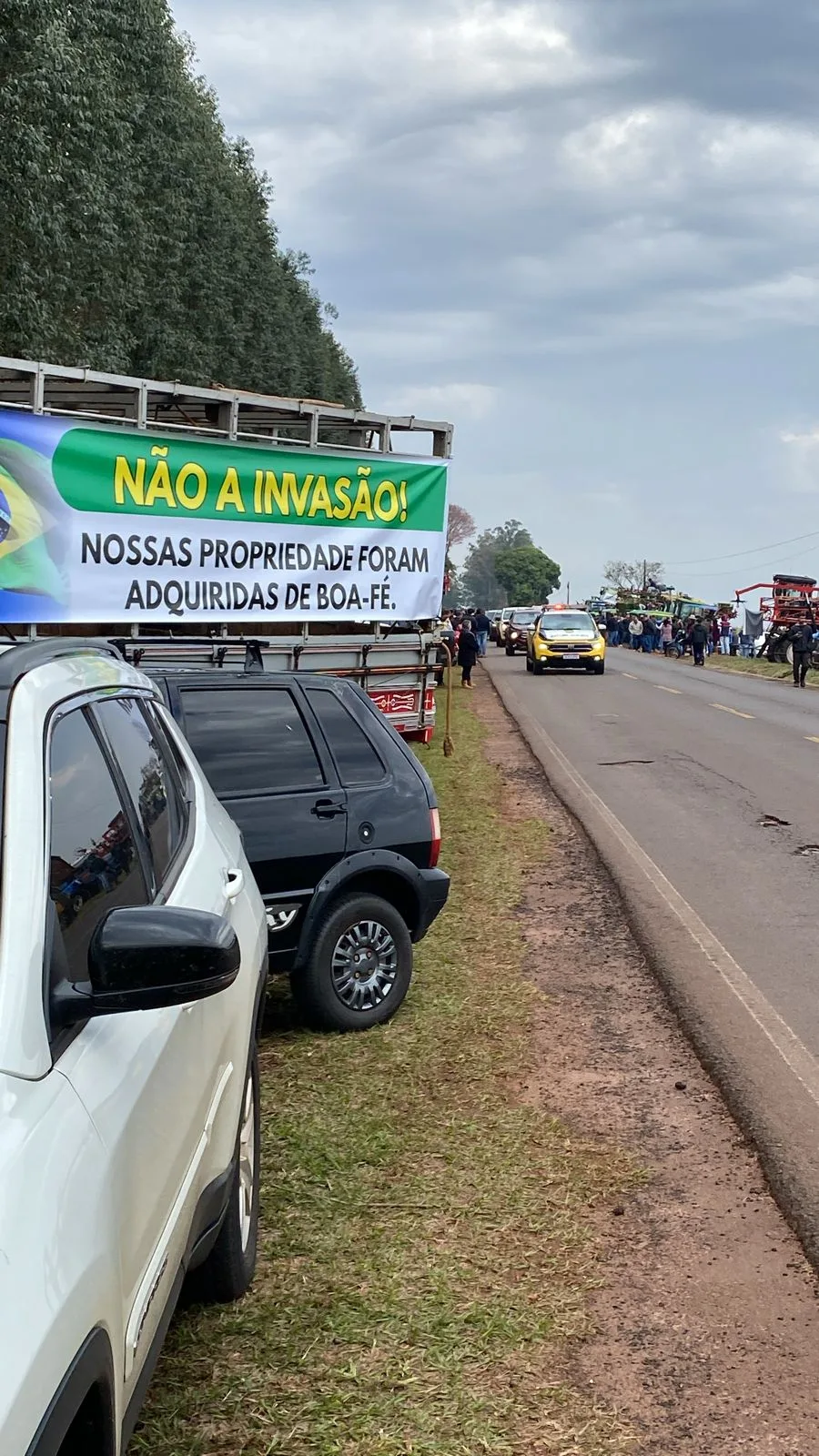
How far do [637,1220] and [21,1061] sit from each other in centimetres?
318

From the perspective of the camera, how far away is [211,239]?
43500 mm

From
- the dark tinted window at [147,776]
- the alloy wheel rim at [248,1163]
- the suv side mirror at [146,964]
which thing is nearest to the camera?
the suv side mirror at [146,964]

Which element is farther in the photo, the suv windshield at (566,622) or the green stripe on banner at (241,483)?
the suv windshield at (566,622)

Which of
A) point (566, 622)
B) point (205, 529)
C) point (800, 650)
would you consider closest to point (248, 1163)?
point (205, 529)

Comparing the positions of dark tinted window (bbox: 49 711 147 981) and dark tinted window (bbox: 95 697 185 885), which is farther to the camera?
→ dark tinted window (bbox: 95 697 185 885)

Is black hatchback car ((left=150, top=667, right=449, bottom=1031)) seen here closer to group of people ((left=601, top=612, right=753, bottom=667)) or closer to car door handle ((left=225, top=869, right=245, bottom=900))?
car door handle ((left=225, top=869, right=245, bottom=900))

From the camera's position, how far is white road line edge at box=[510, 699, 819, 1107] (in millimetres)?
6141

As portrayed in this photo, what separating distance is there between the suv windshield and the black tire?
3175cm

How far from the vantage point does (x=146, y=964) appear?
2.23 m

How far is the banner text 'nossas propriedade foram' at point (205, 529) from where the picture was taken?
1164 cm

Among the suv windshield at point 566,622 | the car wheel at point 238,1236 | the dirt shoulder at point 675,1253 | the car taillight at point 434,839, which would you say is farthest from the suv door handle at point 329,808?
the suv windshield at point 566,622

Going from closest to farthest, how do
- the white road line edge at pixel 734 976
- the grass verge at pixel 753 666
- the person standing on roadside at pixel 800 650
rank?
the white road line edge at pixel 734 976
the person standing on roadside at pixel 800 650
the grass verge at pixel 753 666

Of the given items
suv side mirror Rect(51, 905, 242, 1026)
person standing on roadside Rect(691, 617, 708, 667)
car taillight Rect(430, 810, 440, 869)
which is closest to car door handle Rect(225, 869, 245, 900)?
suv side mirror Rect(51, 905, 242, 1026)

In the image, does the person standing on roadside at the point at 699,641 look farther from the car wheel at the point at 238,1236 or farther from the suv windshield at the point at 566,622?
the car wheel at the point at 238,1236
